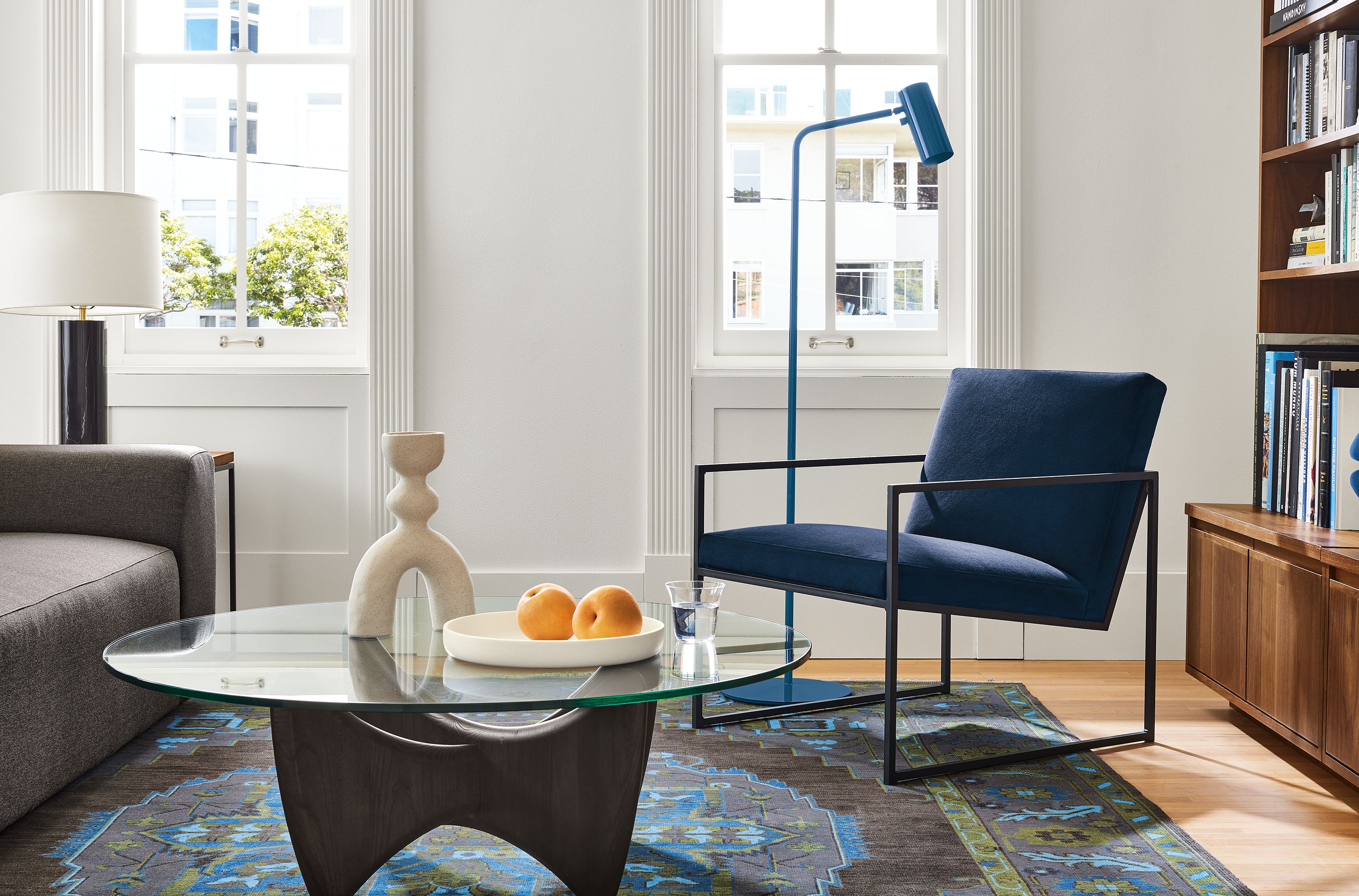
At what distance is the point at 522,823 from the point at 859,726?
1.10m

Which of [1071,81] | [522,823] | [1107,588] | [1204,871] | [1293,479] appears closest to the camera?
[522,823]

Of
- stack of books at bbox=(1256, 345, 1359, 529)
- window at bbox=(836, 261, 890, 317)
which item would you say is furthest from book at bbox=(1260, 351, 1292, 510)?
window at bbox=(836, 261, 890, 317)

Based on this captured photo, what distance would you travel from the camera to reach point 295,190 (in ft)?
10.9

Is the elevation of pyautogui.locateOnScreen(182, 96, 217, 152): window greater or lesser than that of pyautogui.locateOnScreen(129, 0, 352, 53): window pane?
lesser

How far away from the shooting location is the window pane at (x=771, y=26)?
3277 millimetres

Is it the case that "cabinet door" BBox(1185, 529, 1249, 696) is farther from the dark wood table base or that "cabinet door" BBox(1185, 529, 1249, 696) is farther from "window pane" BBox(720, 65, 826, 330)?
the dark wood table base

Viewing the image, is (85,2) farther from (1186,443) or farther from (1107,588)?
(1186,443)

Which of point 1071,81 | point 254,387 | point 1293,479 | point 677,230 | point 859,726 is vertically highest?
point 1071,81

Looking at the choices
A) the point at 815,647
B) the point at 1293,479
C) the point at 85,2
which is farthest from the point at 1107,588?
the point at 85,2

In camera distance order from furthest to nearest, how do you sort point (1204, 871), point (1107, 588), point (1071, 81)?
1. point (1071, 81)
2. point (1107, 588)
3. point (1204, 871)

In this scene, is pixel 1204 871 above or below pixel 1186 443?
below

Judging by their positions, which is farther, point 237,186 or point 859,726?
point 237,186

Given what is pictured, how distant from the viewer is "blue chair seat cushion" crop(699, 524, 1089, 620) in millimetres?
2115

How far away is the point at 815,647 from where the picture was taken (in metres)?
3.24
